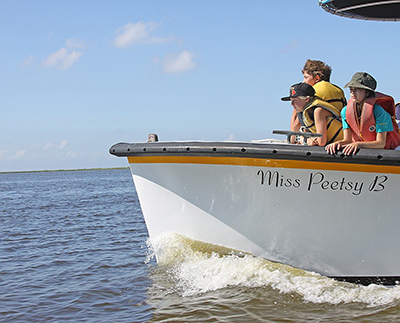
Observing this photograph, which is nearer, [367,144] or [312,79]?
[367,144]

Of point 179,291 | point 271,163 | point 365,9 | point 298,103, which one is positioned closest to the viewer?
point 271,163

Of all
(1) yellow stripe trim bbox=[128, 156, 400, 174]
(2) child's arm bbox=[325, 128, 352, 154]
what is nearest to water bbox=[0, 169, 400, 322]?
(1) yellow stripe trim bbox=[128, 156, 400, 174]

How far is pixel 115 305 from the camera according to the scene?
16.1ft

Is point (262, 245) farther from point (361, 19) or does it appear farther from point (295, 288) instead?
point (361, 19)

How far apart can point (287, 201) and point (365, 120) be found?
3.12 feet

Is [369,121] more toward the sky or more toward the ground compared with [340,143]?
more toward the sky

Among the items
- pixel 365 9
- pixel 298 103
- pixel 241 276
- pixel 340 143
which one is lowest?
pixel 241 276

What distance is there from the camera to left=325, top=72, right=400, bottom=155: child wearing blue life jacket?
4.02m

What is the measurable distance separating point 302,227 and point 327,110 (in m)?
1.06

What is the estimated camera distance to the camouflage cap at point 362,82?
3998 millimetres

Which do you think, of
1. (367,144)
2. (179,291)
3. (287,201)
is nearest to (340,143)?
(367,144)

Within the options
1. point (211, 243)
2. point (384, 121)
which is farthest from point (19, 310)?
point (384, 121)

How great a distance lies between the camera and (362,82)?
158 inches

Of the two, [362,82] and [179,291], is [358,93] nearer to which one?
[362,82]
